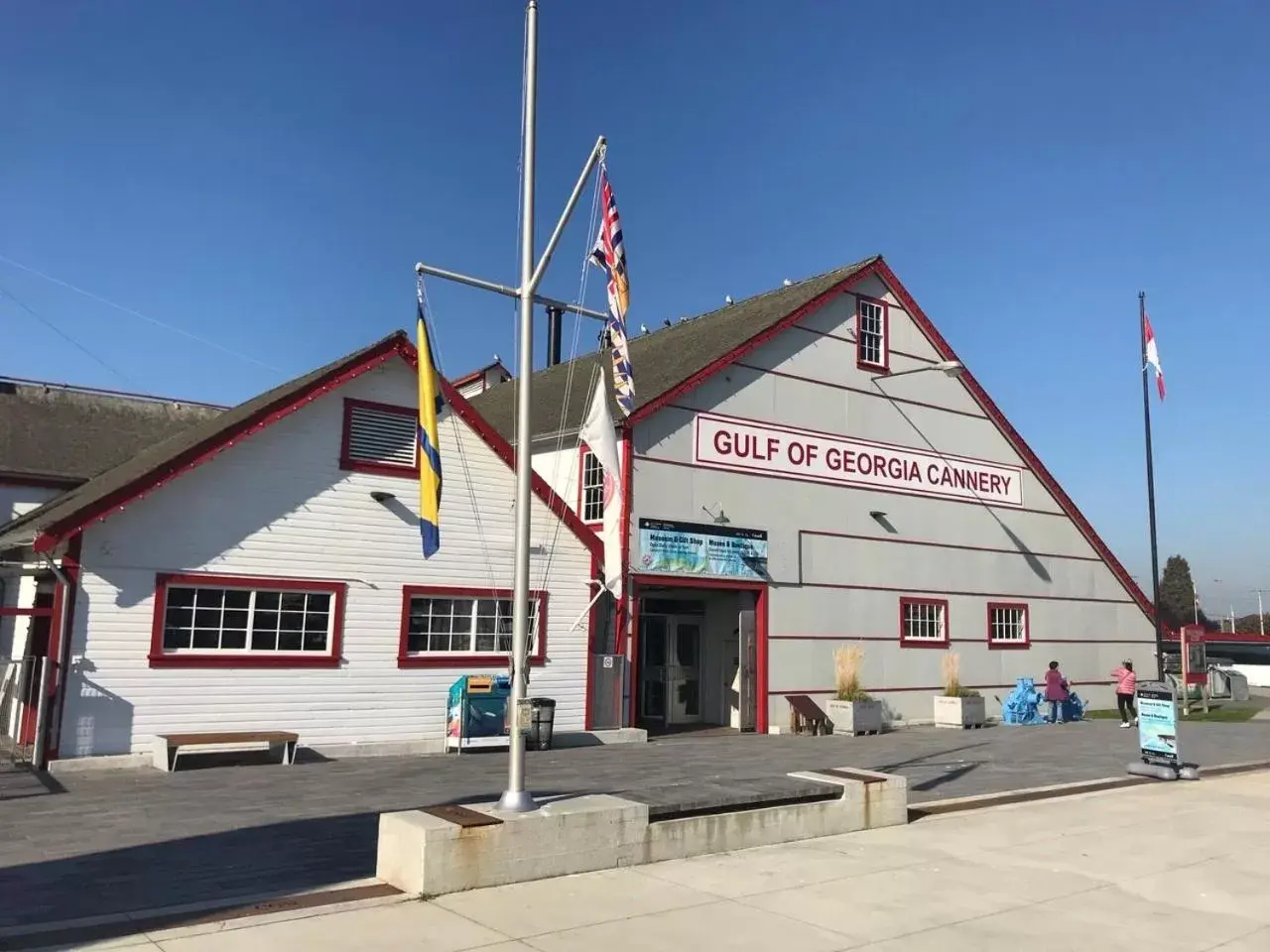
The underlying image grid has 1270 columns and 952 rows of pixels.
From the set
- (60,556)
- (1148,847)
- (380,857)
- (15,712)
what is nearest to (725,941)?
(380,857)

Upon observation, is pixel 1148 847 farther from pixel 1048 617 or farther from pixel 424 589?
pixel 1048 617

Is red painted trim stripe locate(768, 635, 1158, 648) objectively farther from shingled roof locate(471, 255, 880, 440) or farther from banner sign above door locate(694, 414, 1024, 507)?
shingled roof locate(471, 255, 880, 440)

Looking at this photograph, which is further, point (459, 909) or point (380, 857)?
point (380, 857)

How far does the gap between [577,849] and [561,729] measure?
33.0 feet

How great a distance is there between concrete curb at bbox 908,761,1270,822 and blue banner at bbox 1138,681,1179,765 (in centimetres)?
41

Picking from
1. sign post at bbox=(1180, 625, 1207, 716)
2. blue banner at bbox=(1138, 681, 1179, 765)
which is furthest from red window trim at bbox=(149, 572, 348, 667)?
sign post at bbox=(1180, 625, 1207, 716)

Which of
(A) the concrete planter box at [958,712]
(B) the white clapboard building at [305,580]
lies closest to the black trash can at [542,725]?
(B) the white clapboard building at [305,580]

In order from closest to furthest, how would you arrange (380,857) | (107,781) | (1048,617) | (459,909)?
(459,909) < (380,857) < (107,781) < (1048,617)

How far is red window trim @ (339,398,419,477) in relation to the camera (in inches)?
651

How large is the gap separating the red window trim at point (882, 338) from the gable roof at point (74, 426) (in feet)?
49.5

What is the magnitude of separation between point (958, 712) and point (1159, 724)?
8931mm

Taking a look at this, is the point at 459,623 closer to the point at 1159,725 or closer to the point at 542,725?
the point at 542,725

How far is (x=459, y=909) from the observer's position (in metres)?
7.25

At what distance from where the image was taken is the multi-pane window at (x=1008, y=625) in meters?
25.9
